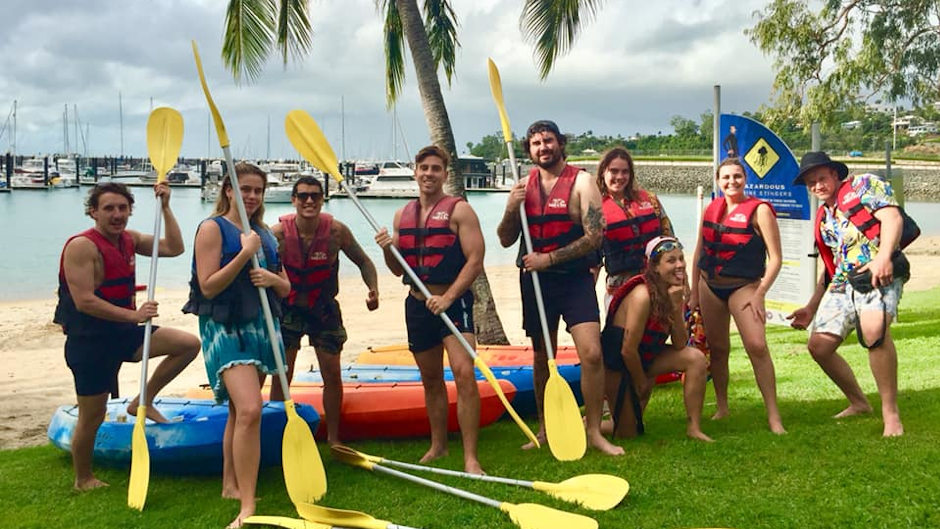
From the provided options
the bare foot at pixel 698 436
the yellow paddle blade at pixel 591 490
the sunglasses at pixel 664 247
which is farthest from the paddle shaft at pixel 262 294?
the bare foot at pixel 698 436

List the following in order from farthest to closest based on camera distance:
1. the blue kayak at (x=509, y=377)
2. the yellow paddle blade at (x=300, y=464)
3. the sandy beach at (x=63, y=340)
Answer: the sandy beach at (x=63, y=340)
the blue kayak at (x=509, y=377)
the yellow paddle blade at (x=300, y=464)

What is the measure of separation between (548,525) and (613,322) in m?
1.54

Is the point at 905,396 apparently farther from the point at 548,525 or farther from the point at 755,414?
the point at 548,525

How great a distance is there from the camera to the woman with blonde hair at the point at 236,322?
3939 mm

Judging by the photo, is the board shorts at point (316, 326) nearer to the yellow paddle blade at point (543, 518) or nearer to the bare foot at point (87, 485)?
the bare foot at point (87, 485)

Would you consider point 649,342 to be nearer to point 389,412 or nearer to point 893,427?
point 893,427

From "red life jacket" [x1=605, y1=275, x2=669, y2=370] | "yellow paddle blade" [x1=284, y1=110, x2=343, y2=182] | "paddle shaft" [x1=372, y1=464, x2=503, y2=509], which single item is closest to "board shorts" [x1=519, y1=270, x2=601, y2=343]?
"red life jacket" [x1=605, y1=275, x2=669, y2=370]

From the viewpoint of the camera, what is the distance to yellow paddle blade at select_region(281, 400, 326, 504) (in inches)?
164

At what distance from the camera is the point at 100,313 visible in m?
4.32

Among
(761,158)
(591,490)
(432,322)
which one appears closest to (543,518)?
(591,490)

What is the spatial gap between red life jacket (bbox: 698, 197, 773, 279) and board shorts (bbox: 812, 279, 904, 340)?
0.43 meters

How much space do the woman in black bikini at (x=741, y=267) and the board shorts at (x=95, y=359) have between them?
3.28m

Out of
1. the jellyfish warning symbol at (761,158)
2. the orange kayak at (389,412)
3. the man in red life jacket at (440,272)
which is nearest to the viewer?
the man in red life jacket at (440,272)

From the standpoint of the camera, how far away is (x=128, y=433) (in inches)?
194
